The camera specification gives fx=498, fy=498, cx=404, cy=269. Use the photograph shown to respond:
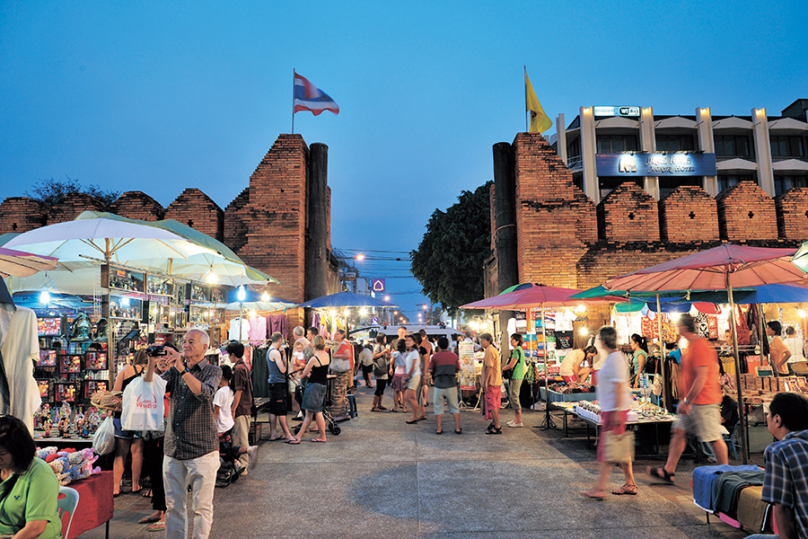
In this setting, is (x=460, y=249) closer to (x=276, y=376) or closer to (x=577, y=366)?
(x=577, y=366)

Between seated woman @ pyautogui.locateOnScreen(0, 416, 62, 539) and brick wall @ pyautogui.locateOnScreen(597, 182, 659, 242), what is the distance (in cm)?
1377

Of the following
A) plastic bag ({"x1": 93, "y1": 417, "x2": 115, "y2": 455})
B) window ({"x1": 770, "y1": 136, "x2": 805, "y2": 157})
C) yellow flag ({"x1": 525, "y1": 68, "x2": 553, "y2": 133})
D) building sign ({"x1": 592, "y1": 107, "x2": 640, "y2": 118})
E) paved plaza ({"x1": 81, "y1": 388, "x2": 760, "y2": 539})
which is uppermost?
building sign ({"x1": 592, "y1": 107, "x2": 640, "y2": 118})

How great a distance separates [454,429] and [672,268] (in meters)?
5.50

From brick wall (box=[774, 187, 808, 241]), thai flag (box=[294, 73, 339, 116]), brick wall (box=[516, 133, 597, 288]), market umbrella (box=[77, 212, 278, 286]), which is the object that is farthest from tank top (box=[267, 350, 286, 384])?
brick wall (box=[774, 187, 808, 241])

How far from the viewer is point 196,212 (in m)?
14.3

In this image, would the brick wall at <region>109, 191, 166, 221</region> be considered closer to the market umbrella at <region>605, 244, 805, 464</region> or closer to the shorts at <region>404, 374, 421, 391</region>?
the shorts at <region>404, 374, 421, 391</region>

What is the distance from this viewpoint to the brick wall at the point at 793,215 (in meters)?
14.0

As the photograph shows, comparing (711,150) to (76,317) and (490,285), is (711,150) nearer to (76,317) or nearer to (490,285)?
(490,285)

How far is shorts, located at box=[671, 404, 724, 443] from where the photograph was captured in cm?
583

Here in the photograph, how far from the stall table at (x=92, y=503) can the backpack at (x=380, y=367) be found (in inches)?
332

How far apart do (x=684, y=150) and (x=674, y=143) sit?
1.10 metres

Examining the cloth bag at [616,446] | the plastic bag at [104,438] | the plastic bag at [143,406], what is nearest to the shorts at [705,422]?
the cloth bag at [616,446]

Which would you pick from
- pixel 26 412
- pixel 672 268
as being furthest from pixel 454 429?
Answer: pixel 26 412

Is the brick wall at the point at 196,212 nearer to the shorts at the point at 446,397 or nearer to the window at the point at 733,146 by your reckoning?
the shorts at the point at 446,397
